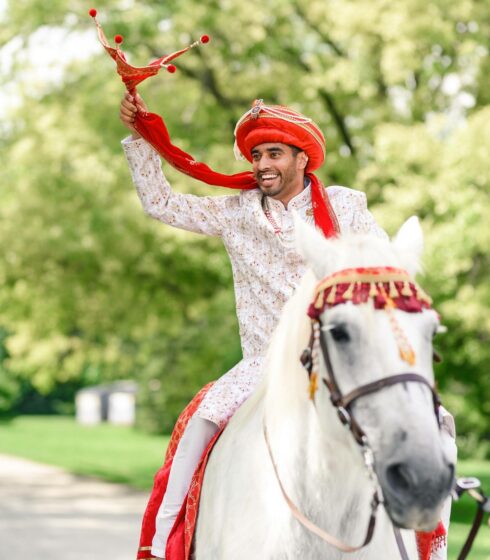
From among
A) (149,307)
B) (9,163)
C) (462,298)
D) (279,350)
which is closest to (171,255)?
(149,307)

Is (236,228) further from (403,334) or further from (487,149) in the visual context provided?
(487,149)

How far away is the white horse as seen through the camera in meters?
2.48

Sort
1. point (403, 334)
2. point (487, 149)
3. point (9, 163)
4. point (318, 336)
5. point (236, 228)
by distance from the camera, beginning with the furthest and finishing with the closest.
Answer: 1. point (9, 163)
2. point (487, 149)
3. point (236, 228)
4. point (318, 336)
5. point (403, 334)

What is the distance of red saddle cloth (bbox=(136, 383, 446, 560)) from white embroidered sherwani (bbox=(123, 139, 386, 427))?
0.65ft

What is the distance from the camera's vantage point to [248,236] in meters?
3.94

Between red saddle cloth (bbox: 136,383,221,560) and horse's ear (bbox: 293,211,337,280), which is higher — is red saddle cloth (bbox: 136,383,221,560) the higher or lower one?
the lower one

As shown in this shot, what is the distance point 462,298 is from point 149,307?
6.03 metres

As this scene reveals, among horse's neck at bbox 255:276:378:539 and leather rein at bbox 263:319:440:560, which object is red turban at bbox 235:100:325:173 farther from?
leather rein at bbox 263:319:440:560

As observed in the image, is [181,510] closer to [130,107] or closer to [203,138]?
[130,107]

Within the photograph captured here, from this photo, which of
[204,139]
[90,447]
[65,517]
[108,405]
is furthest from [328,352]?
[108,405]

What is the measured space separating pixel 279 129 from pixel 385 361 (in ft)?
5.14

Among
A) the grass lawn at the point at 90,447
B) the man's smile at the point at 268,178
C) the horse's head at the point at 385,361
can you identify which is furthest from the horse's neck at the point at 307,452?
the grass lawn at the point at 90,447

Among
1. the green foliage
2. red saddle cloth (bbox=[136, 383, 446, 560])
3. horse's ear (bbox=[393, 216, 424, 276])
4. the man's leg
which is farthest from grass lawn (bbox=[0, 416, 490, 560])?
horse's ear (bbox=[393, 216, 424, 276])

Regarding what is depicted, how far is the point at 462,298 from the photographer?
11227mm
